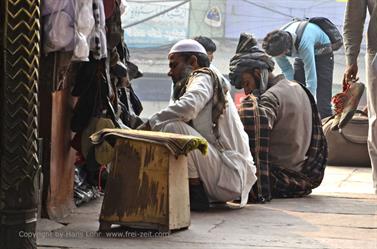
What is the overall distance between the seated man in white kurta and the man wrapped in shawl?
48cm

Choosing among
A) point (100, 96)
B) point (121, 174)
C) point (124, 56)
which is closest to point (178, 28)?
point (124, 56)

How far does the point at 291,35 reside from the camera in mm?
11008

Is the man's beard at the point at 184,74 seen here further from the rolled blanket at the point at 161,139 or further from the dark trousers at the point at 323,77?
the dark trousers at the point at 323,77

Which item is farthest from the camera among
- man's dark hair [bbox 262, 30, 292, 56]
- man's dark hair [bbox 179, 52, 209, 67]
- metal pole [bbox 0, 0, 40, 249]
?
man's dark hair [bbox 262, 30, 292, 56]

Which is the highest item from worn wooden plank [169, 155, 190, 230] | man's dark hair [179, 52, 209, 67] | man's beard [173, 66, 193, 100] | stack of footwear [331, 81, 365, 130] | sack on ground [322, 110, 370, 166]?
man's dark hair [179, 52, 209, 67]

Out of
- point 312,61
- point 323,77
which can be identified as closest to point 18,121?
point 312,61

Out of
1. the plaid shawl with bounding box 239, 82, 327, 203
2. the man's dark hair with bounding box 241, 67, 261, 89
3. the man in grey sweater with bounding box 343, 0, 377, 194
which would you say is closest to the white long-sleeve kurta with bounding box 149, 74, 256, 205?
the plaid shawl with bounding box 239, 82, 327, 203

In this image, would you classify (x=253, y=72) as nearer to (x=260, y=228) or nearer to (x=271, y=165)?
(x=271, y=165)

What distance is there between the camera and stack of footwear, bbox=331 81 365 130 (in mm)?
7609

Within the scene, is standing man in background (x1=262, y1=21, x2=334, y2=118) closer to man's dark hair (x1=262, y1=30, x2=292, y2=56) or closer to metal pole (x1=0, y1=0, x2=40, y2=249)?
man's dark hair (x1=262, y1=30, x2=292, y2=56)

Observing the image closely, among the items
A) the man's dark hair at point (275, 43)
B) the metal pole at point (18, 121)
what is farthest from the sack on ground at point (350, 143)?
the metal pole at point (18, 121)

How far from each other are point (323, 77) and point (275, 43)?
194 centimetres

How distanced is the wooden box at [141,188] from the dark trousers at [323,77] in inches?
255

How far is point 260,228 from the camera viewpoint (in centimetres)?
597
